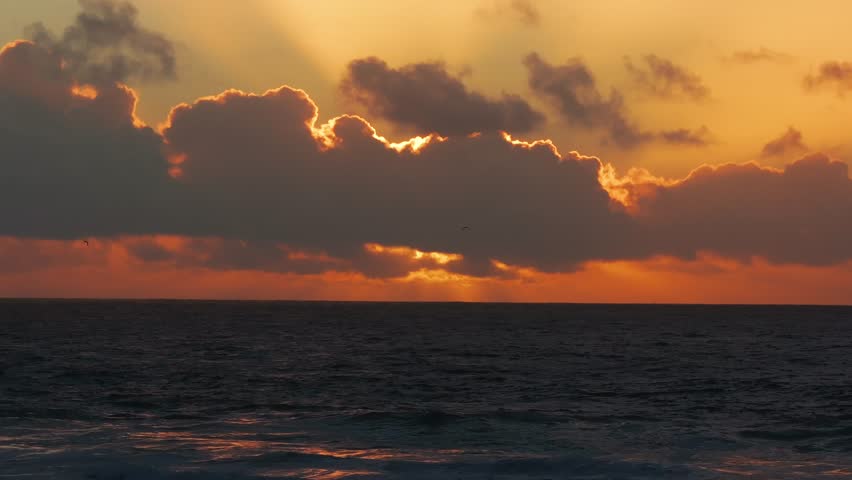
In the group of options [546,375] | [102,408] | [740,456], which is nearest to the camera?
[740,456]

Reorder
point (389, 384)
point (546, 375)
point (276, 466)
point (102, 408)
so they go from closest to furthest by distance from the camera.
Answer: point (276, 466)
point (102, 408)
point (389, 384)
point (546, 375)

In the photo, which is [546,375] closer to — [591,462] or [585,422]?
[585,422]

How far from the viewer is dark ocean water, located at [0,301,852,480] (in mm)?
30844

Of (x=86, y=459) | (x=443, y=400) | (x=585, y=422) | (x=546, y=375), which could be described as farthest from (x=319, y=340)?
(x=86, y=459)

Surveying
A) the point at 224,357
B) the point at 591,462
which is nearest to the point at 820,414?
the point at 591,462

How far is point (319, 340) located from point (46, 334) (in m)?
37.0

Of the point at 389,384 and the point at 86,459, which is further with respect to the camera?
the point at 389,384

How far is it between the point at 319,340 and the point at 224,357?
30411 mm

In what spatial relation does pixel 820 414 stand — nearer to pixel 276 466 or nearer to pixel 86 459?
pixel 276 466

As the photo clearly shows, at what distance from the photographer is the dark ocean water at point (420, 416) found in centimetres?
3084

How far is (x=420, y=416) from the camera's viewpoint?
136 feet

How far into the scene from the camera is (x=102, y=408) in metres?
44.2

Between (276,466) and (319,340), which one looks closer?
(276,466)

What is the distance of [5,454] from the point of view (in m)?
31.3
